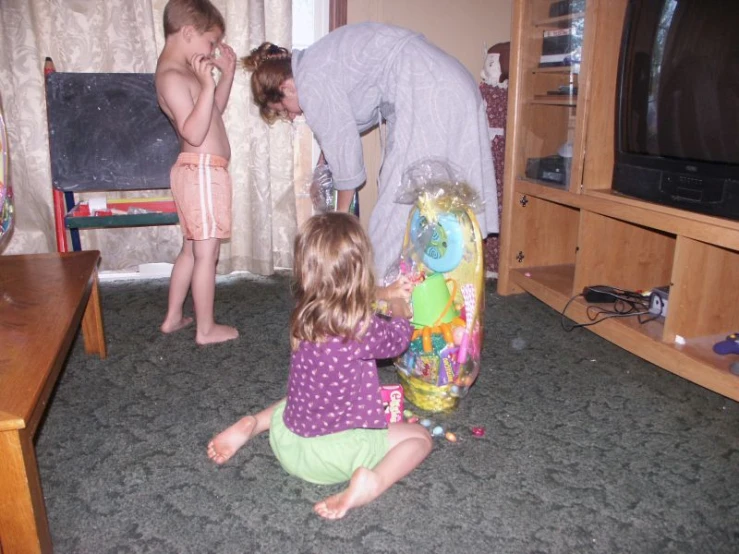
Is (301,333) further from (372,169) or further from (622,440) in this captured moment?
(372,169)

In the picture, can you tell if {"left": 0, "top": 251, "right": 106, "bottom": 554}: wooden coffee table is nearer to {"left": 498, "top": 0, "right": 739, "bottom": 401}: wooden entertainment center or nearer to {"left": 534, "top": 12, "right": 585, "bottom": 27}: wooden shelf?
{"left": 498, "top": 0, "right": 739, "bottom": 401}: wooden entertainment center

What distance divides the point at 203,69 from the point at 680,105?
1252 mm

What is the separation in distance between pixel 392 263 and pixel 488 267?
997 millimetres

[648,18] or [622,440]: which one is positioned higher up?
[648,18]

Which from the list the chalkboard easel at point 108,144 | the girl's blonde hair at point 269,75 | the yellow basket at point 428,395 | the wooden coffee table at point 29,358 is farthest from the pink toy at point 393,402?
the chalkboard easel at point 108,144

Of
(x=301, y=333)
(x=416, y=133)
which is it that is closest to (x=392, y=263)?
(x=416, y=133)

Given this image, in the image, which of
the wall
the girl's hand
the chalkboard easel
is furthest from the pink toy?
the wall

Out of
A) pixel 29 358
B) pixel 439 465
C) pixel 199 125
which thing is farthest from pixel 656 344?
pixel 29 358

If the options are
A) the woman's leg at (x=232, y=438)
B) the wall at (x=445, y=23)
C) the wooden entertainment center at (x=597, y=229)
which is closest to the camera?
the woman's leg at (x=232, y=438)

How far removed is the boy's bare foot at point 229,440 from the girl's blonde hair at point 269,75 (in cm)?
82

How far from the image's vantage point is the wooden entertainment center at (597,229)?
63.4 inches

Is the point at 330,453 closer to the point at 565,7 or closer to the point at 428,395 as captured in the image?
the point at 428,395

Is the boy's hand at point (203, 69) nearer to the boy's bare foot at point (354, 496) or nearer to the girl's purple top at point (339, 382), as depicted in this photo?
the girl's purple top at point (339, 382)

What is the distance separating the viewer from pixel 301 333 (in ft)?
3.81
